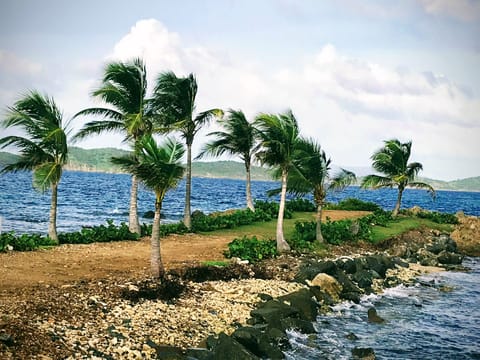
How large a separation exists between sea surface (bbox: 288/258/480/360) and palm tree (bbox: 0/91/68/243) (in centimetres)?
1142

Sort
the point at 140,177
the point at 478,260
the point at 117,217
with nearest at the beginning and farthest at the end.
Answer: the point at 140,177 < the point at 478,260 < the point at 117,217

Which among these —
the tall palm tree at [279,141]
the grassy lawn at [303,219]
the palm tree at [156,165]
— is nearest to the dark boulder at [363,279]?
the tall palm tree at [279,141]

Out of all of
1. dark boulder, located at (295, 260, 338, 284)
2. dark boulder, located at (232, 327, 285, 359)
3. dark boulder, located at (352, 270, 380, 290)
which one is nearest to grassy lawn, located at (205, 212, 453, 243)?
dark boulder, located at (352, 270, 380, 290)

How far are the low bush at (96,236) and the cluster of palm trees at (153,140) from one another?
0.79m

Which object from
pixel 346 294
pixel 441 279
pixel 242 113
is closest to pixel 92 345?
pixel 346 294

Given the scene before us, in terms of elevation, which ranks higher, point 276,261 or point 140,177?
point 140,177

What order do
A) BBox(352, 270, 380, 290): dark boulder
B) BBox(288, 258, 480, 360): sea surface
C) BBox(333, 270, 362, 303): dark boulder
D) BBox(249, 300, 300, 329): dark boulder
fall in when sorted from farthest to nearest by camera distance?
BBox(352, 270, 380, 290): dark boulder, BBox(333, 270, 362, 303): dark boulder, BBox(249, 300, 300, 329): dark boulder, BBox(288, 258, 480, 360): sea surface

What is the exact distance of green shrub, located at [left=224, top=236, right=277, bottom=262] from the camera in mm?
19109

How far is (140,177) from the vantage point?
1348 cm

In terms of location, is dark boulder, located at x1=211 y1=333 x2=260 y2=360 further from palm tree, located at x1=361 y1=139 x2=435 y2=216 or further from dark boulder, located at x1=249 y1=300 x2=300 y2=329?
palm tree, located at x1=361 y1=139 x2=435 y2=216

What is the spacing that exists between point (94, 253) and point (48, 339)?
9.14m

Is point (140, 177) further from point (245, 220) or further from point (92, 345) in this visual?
point (245, 220)

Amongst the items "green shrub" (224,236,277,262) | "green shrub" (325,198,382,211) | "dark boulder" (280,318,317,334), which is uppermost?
"green shrub" (325,198,382,211)

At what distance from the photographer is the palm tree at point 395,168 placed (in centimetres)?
3503
